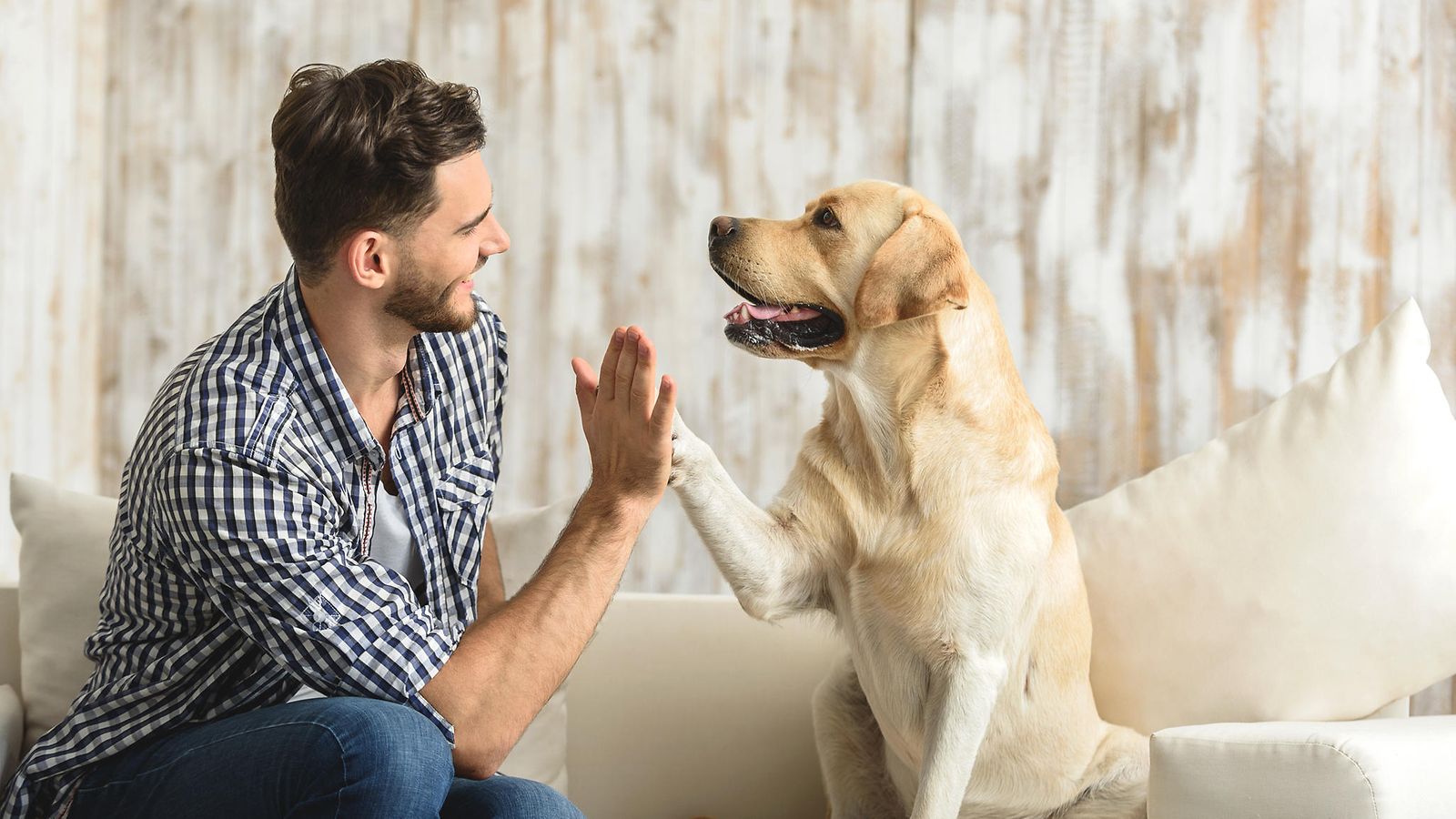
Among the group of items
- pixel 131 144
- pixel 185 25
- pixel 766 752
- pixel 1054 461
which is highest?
pixel 185 25

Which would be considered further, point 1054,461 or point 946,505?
point 1054,461

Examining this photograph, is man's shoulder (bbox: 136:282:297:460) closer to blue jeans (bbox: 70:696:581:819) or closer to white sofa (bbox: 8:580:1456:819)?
blue jeans (bbox: 70:696:581:819)

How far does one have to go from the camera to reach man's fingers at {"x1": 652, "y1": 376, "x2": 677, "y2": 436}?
4.27 feet

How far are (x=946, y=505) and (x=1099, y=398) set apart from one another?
0.97 m

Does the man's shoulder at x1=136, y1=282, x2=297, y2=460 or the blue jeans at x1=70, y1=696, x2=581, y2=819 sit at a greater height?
the man's shoulder at x1=136, y1=282, x2=297, y2=460

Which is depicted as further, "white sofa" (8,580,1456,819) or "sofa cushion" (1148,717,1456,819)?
"white sofa" (8,580,1456,819)

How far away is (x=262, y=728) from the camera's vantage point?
3.89 feet

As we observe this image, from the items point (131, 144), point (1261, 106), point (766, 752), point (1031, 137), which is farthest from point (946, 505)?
point (131, 144)

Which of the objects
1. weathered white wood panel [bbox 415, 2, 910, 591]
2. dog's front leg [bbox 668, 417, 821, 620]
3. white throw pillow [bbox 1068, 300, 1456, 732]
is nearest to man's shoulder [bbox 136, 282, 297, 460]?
dog's front leg [bbox 668, 417, 821, 620]

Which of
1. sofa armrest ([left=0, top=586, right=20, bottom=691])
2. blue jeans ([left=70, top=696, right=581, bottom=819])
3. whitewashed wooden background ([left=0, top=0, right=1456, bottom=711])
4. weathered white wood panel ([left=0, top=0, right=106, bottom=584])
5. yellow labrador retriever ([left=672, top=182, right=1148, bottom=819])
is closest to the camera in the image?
blue jeans ([left=70, top=696, right=581, bottom=819])

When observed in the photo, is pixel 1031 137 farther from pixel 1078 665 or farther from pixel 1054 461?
pixel 1078 665

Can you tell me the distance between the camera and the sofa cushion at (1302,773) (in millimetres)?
1217

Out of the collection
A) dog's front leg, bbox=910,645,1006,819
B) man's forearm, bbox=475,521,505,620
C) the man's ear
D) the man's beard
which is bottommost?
dog's front leg, bbox=910,645,1006,819

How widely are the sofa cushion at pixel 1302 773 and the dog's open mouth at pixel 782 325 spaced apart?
67cm
